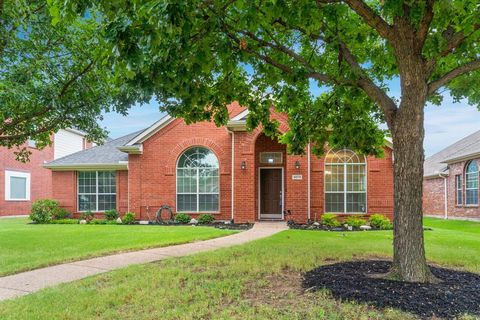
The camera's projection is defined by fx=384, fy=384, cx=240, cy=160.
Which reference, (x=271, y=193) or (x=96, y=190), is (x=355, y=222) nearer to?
(x=271, y=193)

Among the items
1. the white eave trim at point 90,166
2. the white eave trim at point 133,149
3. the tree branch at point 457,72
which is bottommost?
the white eave trim at point 90,166

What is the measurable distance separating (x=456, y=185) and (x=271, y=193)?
1260 centimetres

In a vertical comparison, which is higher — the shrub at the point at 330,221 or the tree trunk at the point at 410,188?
the tree trunk at the point at 410,188

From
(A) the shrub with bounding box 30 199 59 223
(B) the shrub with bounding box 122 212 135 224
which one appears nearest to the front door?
(B) the shrub with bounding box 122 212 135 224

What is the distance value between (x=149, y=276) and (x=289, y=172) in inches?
435

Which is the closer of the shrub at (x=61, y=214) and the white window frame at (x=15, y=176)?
the shrub at (x=61, y=214)

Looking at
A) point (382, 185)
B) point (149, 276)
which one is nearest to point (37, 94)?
point (149, 276)

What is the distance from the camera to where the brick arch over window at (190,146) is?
1783 cm

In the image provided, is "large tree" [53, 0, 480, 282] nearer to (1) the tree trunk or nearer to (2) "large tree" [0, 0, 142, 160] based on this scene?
(1) the tree trunk

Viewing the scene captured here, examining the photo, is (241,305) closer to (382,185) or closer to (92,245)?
(92,245)

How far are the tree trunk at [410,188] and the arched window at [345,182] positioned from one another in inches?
448

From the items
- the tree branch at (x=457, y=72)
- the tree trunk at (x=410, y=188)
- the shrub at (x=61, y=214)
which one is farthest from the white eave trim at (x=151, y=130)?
the tree trunk at (x=410, y=188)

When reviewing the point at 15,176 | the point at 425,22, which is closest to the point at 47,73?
the point at 425,22

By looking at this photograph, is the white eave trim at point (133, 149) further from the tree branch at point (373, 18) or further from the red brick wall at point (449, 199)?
the red brick wall at point (449, 199)
